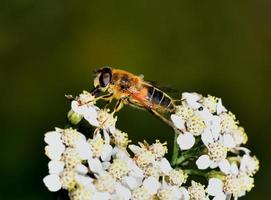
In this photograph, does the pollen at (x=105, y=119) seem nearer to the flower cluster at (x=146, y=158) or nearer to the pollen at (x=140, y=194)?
the flower cluster at (x=146, y=158)

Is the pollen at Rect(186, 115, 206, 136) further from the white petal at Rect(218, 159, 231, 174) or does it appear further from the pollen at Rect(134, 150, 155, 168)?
the pollen at Rect(134, 150, 155, 168)

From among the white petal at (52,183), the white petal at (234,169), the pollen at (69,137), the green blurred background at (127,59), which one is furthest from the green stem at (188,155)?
the green blurred background at (127,59)

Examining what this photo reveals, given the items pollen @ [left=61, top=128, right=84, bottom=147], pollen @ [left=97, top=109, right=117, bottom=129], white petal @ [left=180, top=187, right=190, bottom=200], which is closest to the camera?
pollen @ [left=61, top=128, right=84, bottom=147]

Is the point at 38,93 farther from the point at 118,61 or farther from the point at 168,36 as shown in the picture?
the point at 168,36

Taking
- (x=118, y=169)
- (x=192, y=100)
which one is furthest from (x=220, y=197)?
(x=118, y=169)

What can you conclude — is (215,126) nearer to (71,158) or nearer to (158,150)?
(158,150)

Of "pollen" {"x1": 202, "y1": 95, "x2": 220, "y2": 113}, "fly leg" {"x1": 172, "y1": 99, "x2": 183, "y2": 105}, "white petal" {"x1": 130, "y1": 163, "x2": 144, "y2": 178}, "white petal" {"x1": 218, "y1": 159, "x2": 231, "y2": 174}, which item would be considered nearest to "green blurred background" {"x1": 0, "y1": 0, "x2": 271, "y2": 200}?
"fly leg" {"x1": 172, "y1": 99, "x2": 183, "y2": 105}
